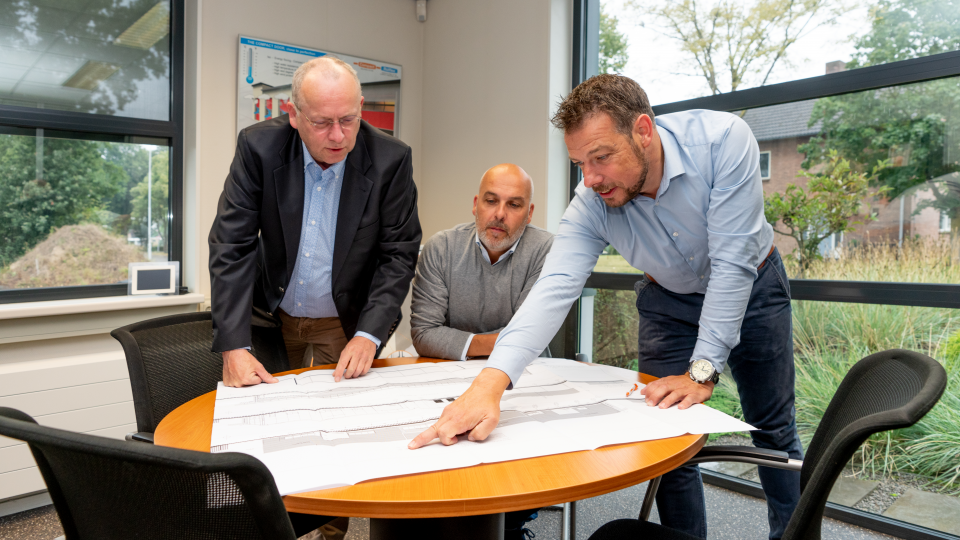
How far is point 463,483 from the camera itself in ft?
2.85

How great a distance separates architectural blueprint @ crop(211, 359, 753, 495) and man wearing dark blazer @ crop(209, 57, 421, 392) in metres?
0.24

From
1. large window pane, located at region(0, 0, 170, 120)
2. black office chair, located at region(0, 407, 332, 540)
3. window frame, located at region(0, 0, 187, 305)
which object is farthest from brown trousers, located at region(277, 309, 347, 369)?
large window pane, located at region(0, 0, 170, 120)

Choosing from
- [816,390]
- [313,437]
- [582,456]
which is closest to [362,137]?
[313,437]

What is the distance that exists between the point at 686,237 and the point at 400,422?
2.98 feet

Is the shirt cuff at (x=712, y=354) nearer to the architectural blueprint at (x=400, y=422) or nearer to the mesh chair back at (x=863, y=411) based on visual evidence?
the architectural blueprint at (x=400, y=422)

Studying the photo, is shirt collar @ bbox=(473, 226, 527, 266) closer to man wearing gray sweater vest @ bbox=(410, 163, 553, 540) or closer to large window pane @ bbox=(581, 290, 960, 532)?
man wearing gray sweater vest @ bbox=(410, 163, 553, 540)

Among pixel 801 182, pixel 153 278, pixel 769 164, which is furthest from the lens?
pixel 153 278

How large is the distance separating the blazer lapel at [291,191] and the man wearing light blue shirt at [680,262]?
0.79 metres

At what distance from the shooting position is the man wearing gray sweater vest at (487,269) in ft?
6.99

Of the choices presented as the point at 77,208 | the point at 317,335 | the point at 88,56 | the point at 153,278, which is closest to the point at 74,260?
the point at 77,208

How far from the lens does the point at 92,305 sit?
8.86 feet

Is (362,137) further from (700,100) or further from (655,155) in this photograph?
(700,100)

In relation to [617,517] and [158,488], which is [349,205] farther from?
[617,517]

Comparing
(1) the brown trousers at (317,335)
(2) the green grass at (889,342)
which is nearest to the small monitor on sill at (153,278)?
(1) the brown trousers at (317,335)
